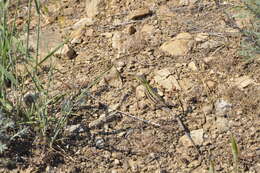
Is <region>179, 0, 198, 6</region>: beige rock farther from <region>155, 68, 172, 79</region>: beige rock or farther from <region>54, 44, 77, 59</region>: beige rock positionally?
<region>54, 44, 77, 59</region>: beige rock

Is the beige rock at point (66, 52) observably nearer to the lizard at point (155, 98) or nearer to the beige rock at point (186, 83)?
the lizard at point (155, 98)

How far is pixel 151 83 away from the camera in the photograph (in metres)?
2.06

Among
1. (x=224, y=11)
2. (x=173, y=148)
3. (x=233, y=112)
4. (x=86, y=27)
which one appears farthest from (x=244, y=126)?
(x=86, y=27)

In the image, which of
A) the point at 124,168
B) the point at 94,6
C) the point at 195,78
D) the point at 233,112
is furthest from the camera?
the point at 94,6

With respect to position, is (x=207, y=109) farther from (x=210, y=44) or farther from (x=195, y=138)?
(x=210, y=44)

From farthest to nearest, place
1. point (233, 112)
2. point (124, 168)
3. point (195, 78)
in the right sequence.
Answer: point (195, 78), point (233, 112), point (124, 168)

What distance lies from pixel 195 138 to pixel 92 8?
1.01m

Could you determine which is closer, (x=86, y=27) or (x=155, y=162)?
(x=155, y=162)

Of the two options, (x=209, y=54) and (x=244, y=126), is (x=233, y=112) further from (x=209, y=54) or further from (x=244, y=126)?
→ (x=209, y=54)

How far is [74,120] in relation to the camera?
1.92 metres

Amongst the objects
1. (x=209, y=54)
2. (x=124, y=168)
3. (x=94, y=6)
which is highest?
(x=94, y=6)

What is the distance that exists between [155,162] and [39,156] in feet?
1.54

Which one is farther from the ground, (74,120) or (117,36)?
(117,36)

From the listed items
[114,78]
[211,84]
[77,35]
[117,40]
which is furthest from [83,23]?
[211,84]
